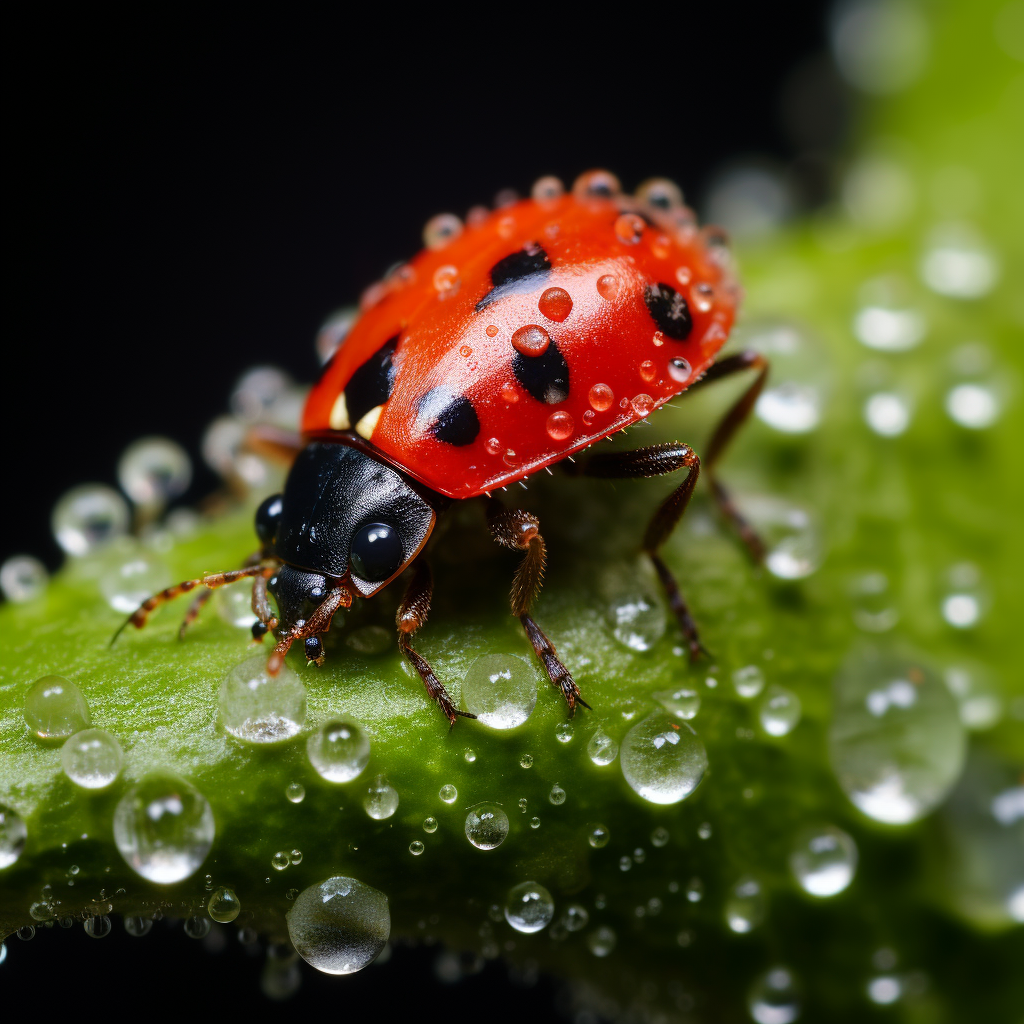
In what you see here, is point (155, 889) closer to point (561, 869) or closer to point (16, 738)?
point (16, 738)

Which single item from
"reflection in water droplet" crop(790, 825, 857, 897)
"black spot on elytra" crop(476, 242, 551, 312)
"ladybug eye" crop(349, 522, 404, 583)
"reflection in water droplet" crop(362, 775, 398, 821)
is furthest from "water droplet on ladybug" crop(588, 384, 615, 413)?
"reflection in water droplet" crop(790, 825, 857, 897)

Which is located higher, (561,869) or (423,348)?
(423,348)

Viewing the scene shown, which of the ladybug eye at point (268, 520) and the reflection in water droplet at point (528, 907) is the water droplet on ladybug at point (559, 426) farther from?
the reflection in water droplet at point (528, 907)

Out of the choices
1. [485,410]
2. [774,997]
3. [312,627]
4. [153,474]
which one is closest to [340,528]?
[312,627]

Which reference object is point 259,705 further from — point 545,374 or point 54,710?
point 545,374

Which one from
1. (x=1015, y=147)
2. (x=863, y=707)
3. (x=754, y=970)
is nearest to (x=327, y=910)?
(x=754, y=970)

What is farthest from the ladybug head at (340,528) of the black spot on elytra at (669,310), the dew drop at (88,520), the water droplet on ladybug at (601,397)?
the black spot on elytra at (669,310)
